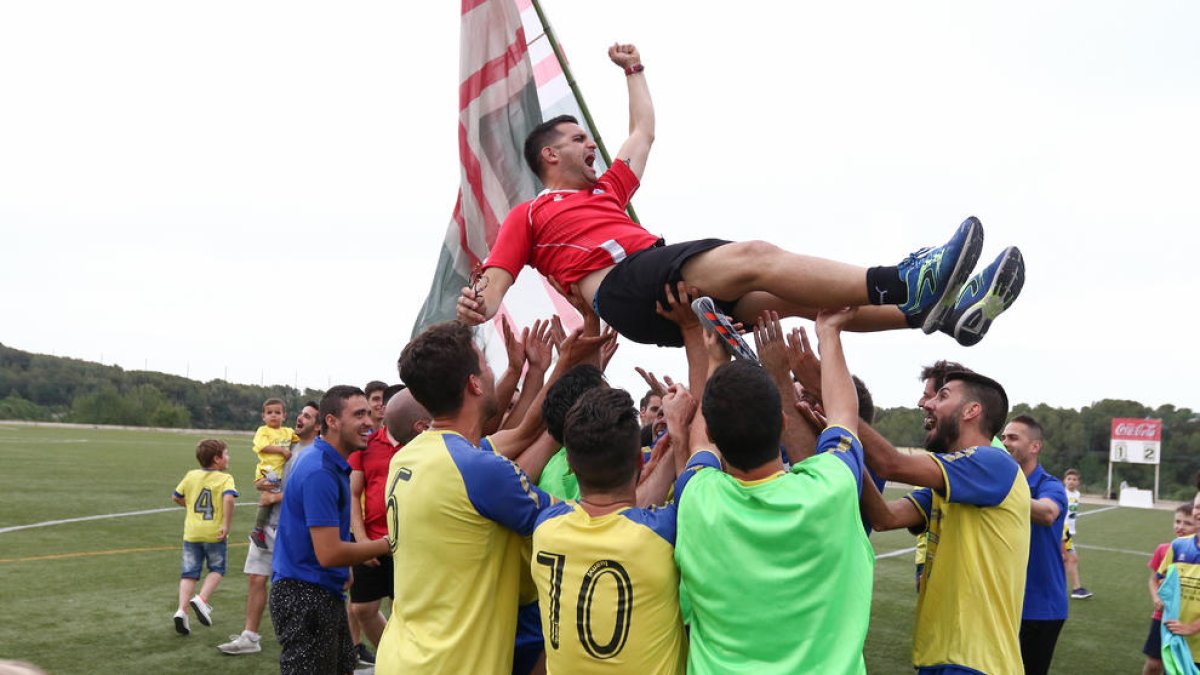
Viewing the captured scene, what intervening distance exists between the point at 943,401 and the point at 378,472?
4328 millimetres

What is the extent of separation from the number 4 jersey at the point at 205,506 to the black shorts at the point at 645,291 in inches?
285

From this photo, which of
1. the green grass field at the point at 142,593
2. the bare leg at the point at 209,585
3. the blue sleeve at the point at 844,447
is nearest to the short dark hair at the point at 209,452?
the bare leg at the point at 209,585

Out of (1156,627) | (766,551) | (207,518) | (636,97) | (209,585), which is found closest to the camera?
(766,551)

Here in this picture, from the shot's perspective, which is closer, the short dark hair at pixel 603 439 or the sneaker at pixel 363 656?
the short dark hair at pixel 603 439

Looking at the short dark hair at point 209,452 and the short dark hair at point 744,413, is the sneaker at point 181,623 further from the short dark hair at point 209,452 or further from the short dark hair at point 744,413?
the short dark hair at point 744,413

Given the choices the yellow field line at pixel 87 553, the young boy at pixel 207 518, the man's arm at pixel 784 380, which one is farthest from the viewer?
the yellow field line at pixel 87 553

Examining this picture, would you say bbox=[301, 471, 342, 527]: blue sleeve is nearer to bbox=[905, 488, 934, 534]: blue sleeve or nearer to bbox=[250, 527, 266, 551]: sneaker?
bbox=[905, 488, 934, 534]: blue sleeve

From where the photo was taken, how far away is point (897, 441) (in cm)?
3747

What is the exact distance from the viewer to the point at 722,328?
12.1 ft

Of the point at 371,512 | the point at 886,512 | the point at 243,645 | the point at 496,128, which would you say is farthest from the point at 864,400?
the point at 243,645

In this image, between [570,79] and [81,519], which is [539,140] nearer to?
[570,79]

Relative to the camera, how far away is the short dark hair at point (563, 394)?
3.92 metres

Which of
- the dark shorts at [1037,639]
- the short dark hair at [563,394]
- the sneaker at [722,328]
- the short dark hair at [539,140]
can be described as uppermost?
the short dark hair at [539,140]

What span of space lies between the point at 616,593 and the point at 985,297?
1686 mm
